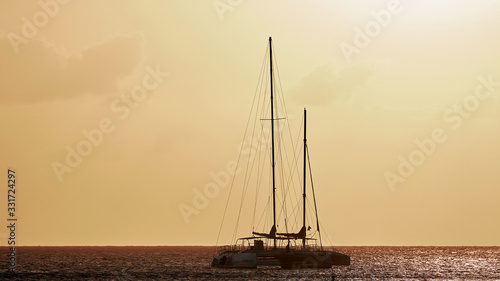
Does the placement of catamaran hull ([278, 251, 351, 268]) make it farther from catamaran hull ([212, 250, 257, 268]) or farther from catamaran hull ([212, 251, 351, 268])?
catamaran hull ([212, 250, 257, 268])

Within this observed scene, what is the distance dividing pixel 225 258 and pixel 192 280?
8002 millimetres

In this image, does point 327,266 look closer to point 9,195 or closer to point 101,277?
point 101,277

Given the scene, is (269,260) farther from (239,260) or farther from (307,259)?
(307,259)


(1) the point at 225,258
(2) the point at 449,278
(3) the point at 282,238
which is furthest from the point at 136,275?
(2) the point at 449,278

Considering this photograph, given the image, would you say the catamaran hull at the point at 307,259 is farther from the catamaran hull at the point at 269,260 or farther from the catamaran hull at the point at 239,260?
the catamaran hull at the point at 239,260

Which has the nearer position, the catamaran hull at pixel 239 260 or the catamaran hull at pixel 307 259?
the catamaran hull at pixel 239 260

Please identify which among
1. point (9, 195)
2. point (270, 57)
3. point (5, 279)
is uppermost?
point (270, 57)

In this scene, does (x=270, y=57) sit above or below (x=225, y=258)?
above

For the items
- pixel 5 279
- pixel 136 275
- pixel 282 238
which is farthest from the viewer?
pixel 136 275

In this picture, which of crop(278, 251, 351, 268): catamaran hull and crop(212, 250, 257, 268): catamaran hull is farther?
crop(278, 251, 351, 268): catamaran hull

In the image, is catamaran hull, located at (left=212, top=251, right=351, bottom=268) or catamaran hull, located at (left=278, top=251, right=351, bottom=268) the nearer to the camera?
catamaran hull, located at (left=212, top=251, right=351, bottom=268)

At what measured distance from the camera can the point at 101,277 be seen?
99812 mm

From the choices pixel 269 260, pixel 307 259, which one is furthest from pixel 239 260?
pixel 307 259

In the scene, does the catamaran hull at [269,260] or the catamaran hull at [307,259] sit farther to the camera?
the catamaran hull at [307,259]
